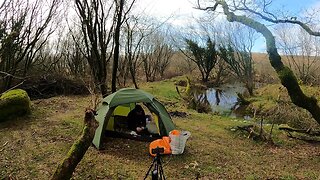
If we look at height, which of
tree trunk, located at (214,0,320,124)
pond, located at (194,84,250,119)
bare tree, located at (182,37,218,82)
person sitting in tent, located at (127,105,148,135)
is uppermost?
bare tree, located at (182,37,218,82)

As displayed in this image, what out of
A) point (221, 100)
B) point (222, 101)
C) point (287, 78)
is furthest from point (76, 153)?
point (221, 100)

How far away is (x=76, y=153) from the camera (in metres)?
5.36

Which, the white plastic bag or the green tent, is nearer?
the white plastic bag

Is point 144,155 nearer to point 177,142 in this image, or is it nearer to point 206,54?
point 177,142

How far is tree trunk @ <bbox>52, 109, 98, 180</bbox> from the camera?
17.0 feet

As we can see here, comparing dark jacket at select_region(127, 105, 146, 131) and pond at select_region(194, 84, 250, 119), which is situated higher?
dark jacket at select_region(127, 105, 146, 131)

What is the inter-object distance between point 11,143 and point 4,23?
5.29 meters

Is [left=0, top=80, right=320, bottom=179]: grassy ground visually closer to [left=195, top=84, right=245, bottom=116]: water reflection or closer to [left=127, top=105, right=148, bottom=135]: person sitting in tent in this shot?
[left=127, top=105, right=148, bottom=135]: person sitting in tent

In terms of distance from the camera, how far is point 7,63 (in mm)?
13578

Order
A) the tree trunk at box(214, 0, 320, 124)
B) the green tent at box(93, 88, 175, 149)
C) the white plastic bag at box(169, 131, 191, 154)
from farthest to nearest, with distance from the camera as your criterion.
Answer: the tree trunk at box(214, 0, 320, 124)
the green tent at box(93, 88, 175, 149)
the white plastic bag at box(169, 131, 191, 154)

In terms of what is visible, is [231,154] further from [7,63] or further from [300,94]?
[7,63]

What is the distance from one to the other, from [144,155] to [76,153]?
2.56 metres

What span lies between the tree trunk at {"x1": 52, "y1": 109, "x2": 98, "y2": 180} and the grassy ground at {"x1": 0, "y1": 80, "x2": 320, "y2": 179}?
93 cm

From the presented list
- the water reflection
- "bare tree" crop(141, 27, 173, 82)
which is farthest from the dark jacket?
"bare tree" crop(141, 27, 173, 82)
